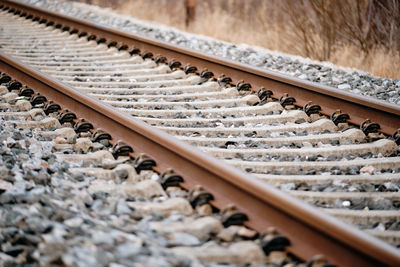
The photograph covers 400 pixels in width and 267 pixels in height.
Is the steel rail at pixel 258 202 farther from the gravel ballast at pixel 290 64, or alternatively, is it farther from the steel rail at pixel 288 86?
the gravel ballast at pixel 290 64

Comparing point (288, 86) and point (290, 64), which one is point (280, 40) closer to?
point (290, 64)

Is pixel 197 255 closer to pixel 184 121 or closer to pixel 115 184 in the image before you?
pixel 115 184

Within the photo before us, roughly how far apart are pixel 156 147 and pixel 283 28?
7041mm

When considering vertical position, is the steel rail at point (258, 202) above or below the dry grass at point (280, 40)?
below

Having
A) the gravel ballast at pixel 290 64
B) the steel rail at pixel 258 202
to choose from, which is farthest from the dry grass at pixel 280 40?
the steel rail at pixel 258 202

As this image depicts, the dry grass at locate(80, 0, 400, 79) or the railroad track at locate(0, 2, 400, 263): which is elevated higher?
the dry grass at locate(80, 0, 400, 79)

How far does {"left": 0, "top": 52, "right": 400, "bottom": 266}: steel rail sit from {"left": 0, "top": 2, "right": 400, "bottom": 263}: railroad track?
22 millimetres

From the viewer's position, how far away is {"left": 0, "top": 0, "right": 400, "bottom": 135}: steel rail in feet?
14.5

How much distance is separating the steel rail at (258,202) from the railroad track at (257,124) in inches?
0.9

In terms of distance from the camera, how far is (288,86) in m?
5.18

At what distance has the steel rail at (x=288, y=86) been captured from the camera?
443cm

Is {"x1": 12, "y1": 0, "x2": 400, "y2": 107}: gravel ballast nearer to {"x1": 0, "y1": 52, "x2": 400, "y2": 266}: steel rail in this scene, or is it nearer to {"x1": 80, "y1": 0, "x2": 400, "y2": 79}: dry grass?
{"x1": 80, "y1": 0, "x2": 400, "y2": 79}: dry grass

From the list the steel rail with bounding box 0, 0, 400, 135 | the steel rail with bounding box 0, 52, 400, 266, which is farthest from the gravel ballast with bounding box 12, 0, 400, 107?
the steel rail with bounding box 0, 52, 400, 266

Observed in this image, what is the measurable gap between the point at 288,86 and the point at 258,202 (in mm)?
2641
